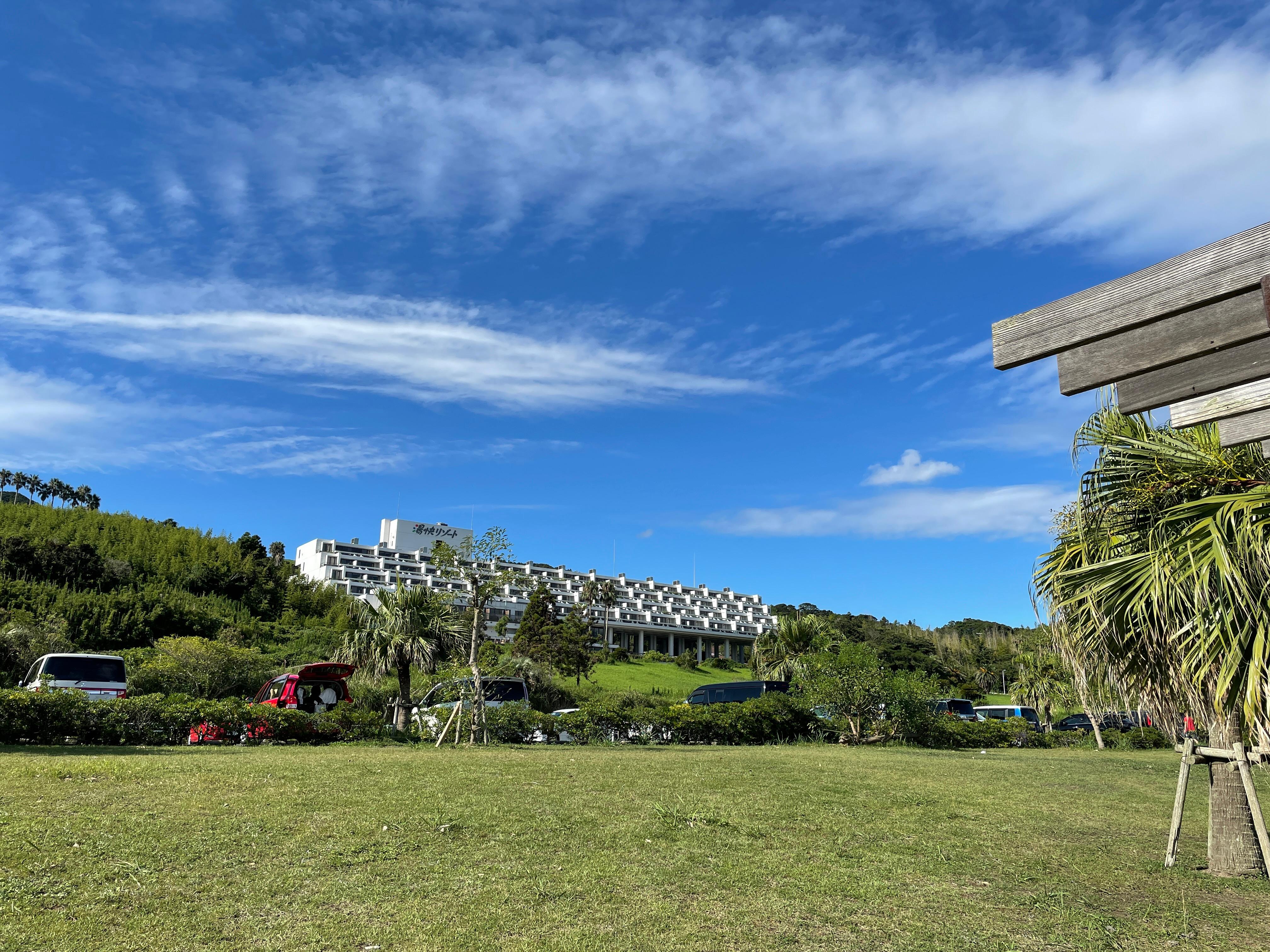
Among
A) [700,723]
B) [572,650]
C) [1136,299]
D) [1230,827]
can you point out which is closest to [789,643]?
[700,723]

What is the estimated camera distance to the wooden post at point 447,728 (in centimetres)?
1642

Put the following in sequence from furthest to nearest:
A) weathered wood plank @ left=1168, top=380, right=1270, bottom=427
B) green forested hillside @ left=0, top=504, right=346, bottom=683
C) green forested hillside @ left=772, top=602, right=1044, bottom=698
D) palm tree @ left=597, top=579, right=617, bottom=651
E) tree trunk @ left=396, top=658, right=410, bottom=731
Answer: palm tree @ left=597, top=579, right=617, bottom=651, green forested hillside @ left=772, top=602, right=1044, bottom=698, green forested hillside @ left=0, top=504, right=346, bottom=683, tree trunk @ left=396, top=658, right=410, bottom=731, weathered wood plank @ left=1168, top=380, right=1270, bottom=427

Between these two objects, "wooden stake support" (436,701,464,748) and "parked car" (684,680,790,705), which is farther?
"parked car" (684,680,790,705)

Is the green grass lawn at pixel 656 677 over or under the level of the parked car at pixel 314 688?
over

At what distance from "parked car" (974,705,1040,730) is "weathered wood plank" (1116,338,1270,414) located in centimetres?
2983

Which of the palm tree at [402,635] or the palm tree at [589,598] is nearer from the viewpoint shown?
the palm tree at [402,635]

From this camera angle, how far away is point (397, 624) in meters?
24.2

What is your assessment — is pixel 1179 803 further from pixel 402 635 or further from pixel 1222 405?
pixel 402 635

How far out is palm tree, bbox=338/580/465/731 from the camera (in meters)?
24.0

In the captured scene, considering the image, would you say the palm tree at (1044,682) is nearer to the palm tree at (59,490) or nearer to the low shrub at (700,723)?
the low shrub at (700,723)

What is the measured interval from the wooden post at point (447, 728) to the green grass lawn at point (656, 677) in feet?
110

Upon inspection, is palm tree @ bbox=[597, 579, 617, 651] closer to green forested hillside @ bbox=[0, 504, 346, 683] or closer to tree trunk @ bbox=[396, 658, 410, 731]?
green forested hillside @ bbox=[0, 504, 346, 683]

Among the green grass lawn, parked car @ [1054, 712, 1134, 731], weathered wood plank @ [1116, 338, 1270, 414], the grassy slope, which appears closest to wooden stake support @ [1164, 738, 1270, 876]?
the grassy slope

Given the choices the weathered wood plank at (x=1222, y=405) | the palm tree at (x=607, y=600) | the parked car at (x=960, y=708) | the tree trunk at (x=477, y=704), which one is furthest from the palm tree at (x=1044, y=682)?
the palm tree at (x=607, y=600)
